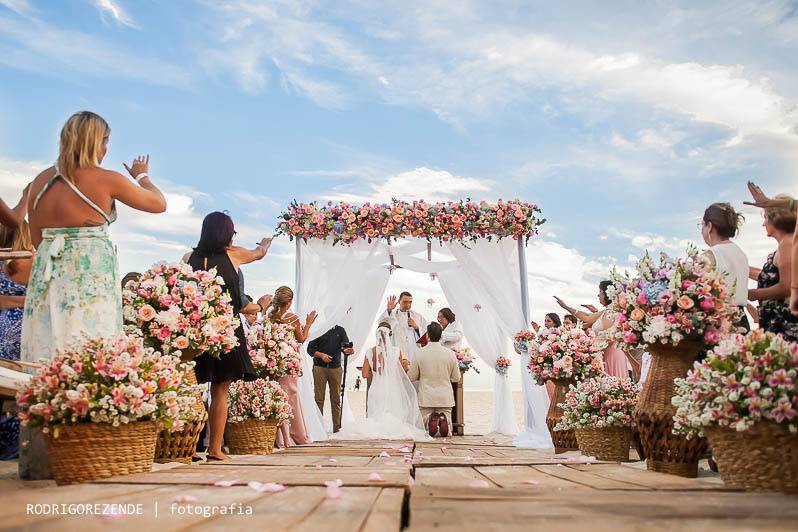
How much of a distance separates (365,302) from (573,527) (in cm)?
933

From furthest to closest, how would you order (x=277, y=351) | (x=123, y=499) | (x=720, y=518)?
(x=277, y=351)
(x=123, y=499)
(x=720, y=518)

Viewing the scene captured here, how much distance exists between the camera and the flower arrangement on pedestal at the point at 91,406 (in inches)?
131

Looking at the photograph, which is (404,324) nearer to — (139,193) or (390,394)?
(390,394)

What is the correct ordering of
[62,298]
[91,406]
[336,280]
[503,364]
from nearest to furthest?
1. [91,406]
2. [62,298]
3. [336,280]
4. [503,364]

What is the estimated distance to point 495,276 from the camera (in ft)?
35.9

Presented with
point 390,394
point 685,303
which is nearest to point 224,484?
point 685,303

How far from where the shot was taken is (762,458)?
308 cm

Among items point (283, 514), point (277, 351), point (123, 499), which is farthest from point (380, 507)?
point (277, 351)

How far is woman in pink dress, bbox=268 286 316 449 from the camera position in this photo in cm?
792

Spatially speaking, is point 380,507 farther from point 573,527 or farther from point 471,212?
point 471,212

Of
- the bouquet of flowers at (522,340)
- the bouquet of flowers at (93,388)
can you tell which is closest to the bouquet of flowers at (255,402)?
the bouquet of flowers at (93,388)

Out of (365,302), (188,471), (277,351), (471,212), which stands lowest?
(188,471)

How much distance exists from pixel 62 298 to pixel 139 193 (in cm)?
76

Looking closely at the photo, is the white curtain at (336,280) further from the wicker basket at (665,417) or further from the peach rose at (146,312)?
the wicker basket at (665,417)
